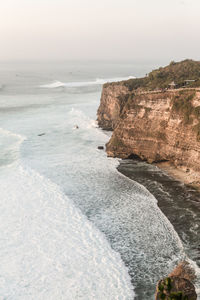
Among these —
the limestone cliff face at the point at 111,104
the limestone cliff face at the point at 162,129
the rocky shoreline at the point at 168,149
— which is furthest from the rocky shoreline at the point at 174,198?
the limestone cliff face at the point at 111,104

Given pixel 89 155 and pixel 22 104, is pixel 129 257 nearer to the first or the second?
pixel 89 155

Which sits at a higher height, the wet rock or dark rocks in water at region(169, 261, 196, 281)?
the wet rock

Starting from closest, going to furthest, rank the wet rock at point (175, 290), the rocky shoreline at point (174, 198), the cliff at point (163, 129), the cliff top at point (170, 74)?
1. the wet rock at point (175, 290)
2. the rocky shoreline at point (174, 198)
3. the cliff at point (163, 129)
4. the cliff top at point (170, 74)

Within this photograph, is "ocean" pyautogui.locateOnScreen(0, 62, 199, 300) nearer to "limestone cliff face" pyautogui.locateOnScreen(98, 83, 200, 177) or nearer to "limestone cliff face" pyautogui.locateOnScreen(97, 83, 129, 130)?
"limestone cliff face" pyautogui.locateOnScreen(98, 83, 200, 177)

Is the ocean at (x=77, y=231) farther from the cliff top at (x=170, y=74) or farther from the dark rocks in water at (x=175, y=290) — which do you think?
the cliff top at (x=170, y=74)

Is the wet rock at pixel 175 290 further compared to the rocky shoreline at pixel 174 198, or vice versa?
the rocky shoreline at pixel 174 198

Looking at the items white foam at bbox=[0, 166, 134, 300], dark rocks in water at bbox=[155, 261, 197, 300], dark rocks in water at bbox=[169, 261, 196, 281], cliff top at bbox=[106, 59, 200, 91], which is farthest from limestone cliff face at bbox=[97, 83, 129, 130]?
dark rocks in water at bbox=[155, 261, 197, 300]
